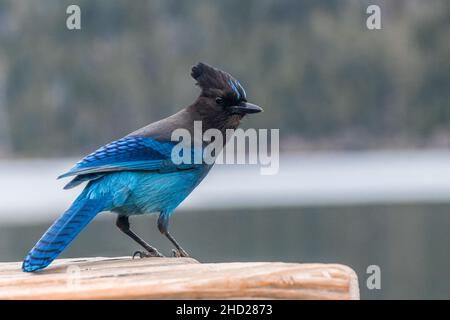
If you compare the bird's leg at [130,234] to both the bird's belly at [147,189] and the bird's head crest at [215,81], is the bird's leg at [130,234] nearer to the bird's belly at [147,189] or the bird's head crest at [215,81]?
the bird's belly at [147,189]

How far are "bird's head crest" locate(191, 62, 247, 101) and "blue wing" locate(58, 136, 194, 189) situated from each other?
30 centimetres

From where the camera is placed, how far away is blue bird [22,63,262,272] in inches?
156

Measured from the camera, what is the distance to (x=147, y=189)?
418cm

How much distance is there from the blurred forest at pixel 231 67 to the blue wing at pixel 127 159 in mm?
20642

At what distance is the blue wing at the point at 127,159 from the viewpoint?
158 inches

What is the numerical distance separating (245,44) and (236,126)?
24236 millimetres

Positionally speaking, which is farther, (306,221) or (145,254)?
(306,221)

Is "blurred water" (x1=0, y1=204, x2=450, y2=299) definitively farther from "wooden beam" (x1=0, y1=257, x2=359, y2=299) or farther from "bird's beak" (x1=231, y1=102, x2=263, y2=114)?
"wooden beam" (x1=0, y1=257, x2=359, y2=299)

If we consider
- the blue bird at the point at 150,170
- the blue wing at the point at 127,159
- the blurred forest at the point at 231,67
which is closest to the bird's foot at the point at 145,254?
the blue bird at the point at 150,170

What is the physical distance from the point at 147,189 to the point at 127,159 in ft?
0.50

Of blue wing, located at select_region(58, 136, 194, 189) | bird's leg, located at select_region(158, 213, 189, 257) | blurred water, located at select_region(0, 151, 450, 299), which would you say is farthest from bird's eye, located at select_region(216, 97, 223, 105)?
blurred water, located at select_region(0, 151, 450, 299)

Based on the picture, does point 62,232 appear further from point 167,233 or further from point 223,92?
point 223,92

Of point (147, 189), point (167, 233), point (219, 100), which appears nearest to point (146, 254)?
point (167, 233)

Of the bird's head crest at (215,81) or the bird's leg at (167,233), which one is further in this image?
the bird's head crest at (215,81)
